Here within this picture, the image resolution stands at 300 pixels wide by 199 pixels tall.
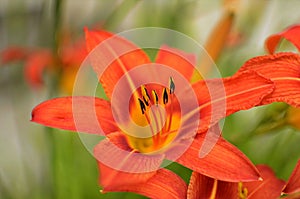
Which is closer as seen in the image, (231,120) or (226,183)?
(226,183)

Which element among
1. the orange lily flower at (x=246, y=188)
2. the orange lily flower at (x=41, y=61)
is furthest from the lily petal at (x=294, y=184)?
the orange lily flower at (x=41, y=61)

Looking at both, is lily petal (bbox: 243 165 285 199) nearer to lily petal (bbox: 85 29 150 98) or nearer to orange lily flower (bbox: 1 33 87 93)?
lily petal (bbox: 85 29 150 98)

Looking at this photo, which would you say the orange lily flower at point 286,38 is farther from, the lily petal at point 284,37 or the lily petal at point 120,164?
the lily petal at point 120,164

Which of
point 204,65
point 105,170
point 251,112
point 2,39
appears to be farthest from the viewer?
point 2,39

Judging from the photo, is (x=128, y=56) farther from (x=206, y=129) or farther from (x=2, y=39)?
(x=2, y=39)

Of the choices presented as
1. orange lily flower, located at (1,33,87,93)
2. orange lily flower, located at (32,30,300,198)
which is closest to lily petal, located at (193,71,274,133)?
orange lily flower, located at (32,30,300,198)

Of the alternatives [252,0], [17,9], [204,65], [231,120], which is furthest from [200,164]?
[17,9]
